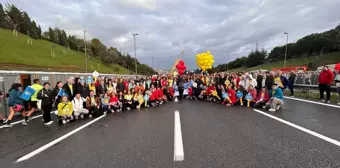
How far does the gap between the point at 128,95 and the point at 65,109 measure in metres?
3.79

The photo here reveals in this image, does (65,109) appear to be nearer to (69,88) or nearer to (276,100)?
(69,88)

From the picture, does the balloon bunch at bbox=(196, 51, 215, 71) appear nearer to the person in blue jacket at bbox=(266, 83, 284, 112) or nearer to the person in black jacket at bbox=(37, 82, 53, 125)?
the person in blue jacket at bbox=(266, 83, 284, 112)

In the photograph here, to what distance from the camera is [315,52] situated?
8888 centimetres

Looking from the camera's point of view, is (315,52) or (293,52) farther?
(293,52)

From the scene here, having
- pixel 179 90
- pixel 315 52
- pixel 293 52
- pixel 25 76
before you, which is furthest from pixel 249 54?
pixel 25 76

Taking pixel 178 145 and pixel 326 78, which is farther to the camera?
pixel 326 78

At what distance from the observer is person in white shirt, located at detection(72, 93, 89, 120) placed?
8.59m

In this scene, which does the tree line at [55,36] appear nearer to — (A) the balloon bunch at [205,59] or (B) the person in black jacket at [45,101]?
(A) the balloon bunch at [205,59]

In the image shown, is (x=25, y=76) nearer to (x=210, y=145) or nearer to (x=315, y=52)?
(x=210, y=145)

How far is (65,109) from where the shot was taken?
317 inches

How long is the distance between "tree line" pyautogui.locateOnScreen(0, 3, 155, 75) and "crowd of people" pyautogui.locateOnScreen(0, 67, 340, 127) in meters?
80.6

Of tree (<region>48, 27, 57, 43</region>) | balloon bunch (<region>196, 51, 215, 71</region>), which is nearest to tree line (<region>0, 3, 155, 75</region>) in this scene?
tree (<region>48, 27, 57, 43</region>)

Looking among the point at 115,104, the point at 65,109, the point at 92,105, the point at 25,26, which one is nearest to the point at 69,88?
the point at 92,105

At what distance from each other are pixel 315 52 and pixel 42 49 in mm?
113221
